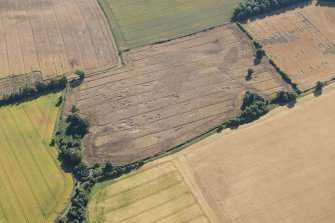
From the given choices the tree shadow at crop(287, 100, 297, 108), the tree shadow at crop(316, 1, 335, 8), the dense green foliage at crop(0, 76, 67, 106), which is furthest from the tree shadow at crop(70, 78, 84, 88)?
the tree shadow at crop(316, 1, 335, 8)

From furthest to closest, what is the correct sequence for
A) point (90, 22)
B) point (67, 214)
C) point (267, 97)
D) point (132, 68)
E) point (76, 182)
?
point (90, 22), point (132, 68), point (267, 97), point (76, 182), point (67, 214)

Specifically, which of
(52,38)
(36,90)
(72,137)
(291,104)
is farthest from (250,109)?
(52,38)

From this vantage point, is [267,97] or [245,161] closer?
[245,161]

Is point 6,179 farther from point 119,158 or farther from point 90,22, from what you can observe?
point 90,22

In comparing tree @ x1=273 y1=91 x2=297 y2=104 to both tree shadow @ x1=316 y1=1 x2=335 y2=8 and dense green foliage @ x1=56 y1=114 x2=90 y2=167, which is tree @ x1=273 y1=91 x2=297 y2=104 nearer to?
tree shadow @ x1=316 y1=1 x2=335 y2=8

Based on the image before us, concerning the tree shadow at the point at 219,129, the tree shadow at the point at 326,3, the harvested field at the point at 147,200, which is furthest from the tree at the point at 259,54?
the harvested field at the point at 147,200

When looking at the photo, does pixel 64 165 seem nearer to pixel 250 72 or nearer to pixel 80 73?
pixel 80 73

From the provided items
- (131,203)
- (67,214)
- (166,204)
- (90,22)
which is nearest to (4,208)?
(67,214)
